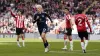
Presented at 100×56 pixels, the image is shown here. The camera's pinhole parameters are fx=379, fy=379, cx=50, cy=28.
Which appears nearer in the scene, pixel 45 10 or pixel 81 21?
pixel 81 21

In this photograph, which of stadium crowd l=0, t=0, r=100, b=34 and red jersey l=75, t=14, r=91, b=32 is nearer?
red jersey l=75, t=14, r=91, b=32

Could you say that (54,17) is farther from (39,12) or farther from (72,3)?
(39,12)

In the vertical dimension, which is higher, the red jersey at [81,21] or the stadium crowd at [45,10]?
the red jersey at [81,21]

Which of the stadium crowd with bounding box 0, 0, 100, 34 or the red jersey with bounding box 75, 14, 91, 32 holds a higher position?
the red jersey with bounding box 75, 14, 91, 32

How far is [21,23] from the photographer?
94.3 ft

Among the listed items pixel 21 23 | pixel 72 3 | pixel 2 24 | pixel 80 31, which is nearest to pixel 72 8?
pixel 72 3

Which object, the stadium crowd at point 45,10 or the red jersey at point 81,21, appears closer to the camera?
the red jersey at point 81,21

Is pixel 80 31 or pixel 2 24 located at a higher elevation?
pixel 80 31

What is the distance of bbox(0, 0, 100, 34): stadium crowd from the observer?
48.6 meters

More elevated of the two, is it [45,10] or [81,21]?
[81,21]

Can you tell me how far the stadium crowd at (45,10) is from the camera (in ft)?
160

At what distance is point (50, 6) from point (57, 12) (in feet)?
6.31

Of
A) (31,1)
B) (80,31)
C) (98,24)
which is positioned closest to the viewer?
(80,31)

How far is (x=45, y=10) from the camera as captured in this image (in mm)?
52219
